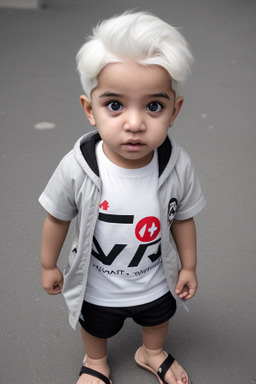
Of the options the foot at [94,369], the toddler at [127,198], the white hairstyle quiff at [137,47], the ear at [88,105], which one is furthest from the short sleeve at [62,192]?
the foot at [94,369]

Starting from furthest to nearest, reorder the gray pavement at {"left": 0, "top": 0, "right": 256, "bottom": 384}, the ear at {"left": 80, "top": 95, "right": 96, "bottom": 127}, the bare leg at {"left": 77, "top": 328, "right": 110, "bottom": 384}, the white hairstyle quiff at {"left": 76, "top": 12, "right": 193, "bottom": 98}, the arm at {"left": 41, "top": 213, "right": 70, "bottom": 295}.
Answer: the gray pavement at {"left": 0, "top": 0, "right": 256, "bottom": 384}, the bare leg at {"left": 77, "top": 328, "right": 110, "bottom": 384}, the arm at {"left": 41, "top": 213, "right": 70, "bottom": 295}, the ear at {"left": 80, "top": 95, "right": 96, "bottom": 127}, the white hairstyle quiff at {"left": 76, "top": 12, "right": 193, "bottom": 98}

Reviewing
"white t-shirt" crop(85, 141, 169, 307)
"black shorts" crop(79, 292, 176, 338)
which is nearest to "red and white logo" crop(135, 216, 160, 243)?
"white t-shirt" crop(85, 141, 169, 307)

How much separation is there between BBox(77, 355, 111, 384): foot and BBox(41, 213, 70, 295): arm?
29 cm

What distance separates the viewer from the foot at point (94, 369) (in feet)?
4.49

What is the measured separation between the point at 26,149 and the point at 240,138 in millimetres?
1213

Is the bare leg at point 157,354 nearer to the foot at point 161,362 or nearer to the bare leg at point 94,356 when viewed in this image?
the foot at point 161,362

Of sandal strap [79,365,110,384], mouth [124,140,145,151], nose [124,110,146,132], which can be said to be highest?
nose [124,110,146,132]

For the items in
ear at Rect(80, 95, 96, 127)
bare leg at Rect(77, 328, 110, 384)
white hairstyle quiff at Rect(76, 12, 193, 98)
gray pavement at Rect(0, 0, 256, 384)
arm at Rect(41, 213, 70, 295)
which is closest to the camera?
white hairstyle quiff at Rect(76, 12, 193, 98)

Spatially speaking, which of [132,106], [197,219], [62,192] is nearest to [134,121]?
[132,106]

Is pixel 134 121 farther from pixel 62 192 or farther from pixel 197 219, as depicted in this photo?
pixel 197 219

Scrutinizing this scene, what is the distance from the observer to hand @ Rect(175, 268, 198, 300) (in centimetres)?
129

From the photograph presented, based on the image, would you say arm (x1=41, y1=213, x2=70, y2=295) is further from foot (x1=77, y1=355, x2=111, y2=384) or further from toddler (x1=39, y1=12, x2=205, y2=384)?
foot (x1=77, y1=355, x2=111, y2=384)

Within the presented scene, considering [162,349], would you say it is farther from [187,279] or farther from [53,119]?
[53,119]

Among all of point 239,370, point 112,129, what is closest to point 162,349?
point 239,370
